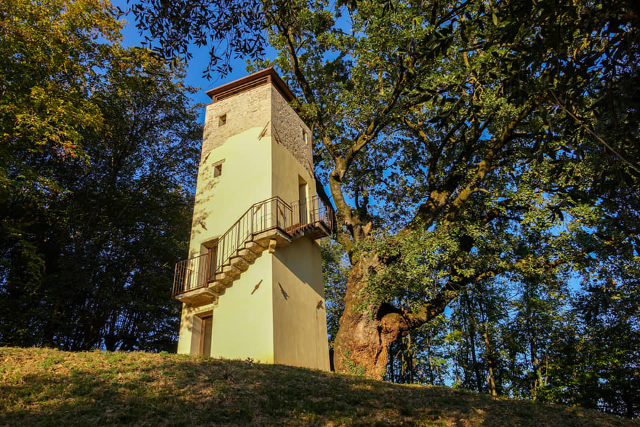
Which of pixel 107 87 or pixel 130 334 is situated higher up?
pixel 107 87

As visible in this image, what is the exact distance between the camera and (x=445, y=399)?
8.60 meters

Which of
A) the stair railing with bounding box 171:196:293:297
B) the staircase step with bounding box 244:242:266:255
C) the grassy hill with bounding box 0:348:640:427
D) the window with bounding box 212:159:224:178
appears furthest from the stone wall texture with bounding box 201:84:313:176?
the grassy hill with bounding box 0:348:640:427

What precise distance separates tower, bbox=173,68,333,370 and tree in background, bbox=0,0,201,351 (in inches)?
132

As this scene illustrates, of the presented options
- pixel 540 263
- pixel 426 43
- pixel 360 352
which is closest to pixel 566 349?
pixel 540 263

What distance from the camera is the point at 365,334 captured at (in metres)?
12.5

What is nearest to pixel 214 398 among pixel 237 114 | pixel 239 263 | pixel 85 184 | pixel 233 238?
pixel 239 263

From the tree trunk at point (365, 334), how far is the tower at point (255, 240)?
1.06m

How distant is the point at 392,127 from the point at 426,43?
10.2 m

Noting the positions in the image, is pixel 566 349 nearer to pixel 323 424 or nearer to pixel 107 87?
pixel 323 424

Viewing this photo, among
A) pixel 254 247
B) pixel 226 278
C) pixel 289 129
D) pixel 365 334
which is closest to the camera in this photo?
pixel 254 247

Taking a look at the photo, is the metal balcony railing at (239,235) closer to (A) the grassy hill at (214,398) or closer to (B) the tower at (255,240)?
(B) the tower at (255,240)

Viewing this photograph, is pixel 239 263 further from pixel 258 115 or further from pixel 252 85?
pixel 252 85

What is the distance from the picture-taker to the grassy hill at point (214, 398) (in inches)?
243

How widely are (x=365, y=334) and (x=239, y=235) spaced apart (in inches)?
186
